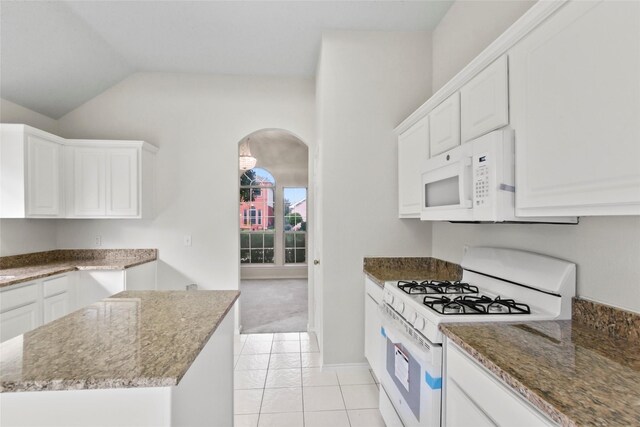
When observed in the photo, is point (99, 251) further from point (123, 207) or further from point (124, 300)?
point (124, 300)

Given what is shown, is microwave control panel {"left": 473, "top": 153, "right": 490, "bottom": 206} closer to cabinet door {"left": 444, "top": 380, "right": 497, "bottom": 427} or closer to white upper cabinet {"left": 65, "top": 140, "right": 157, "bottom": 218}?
cabinet door {"left": 444, "top": 380, "right": 497, "bottom": 427}

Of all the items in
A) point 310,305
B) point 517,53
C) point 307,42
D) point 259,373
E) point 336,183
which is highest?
point 307,42

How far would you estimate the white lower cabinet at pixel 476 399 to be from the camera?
35.8 inches

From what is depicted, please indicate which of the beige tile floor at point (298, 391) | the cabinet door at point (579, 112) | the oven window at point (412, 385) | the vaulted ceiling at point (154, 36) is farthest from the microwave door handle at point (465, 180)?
the vaulted ceiling at point (154, 36)

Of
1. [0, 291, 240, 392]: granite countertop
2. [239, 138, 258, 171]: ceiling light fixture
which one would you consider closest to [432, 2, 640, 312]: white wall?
[0, 291, 240, 392]: granite countertop

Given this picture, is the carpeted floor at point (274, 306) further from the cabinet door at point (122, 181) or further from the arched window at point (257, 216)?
the cabinet door at point (122, 181)

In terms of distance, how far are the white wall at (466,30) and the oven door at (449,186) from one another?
90 centimetres

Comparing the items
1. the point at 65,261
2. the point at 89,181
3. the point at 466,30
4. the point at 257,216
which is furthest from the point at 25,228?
the point at 466,30

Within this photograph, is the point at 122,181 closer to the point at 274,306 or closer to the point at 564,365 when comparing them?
the point at 274,306

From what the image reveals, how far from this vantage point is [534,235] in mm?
1688

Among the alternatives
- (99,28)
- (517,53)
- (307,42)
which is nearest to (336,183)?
(307,42)

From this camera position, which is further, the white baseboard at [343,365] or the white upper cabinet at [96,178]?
the white upper cabinet at [96,178]

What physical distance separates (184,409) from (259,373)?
190 cm

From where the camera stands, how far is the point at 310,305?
12.4 feet
